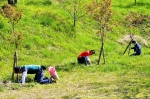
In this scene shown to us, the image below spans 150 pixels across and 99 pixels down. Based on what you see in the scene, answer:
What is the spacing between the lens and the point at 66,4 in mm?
46781

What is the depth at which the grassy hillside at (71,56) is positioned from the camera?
19719 mm

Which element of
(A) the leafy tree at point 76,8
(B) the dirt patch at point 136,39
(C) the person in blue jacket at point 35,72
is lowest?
(C) the person in blue jacket at point 35,72

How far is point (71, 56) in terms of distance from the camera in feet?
110

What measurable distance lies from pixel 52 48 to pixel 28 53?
3.05m

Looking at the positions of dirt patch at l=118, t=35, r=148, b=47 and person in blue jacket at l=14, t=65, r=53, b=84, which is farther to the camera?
dirt patch at l=118, t=35, r=148, b=47

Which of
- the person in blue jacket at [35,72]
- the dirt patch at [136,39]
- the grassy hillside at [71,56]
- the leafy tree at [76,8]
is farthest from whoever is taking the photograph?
the dirt patch at [136,39]

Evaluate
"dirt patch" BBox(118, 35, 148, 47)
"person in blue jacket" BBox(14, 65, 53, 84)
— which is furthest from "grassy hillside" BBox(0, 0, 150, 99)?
"person in blue jacket" BBox(14, 65, 53, 84)

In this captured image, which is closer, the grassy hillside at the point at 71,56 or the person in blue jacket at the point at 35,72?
the grassy hillside at the point at 71,56

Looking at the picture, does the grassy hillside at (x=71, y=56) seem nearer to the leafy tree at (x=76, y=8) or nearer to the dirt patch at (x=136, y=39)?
the dirt patch at (x=136, y=39)

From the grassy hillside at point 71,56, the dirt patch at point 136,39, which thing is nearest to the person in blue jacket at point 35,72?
the grassy hillside at point 71,56

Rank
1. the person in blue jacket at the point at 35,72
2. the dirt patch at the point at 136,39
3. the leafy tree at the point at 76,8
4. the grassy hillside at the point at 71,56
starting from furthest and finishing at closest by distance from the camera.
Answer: the dirt patch at the point at 136,39, the leafy tree at the point at 76,8, the person in blue jacket at the point at 35,72, the grassy hillside at the point at 71,56

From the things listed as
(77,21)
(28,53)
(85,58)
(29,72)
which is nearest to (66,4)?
(77,21)

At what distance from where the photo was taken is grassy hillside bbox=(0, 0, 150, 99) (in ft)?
64.7

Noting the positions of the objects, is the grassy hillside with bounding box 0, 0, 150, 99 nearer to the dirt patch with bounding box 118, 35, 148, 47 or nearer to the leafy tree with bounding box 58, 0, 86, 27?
the dirt patch with bounding box 118, 35, 148, 47
